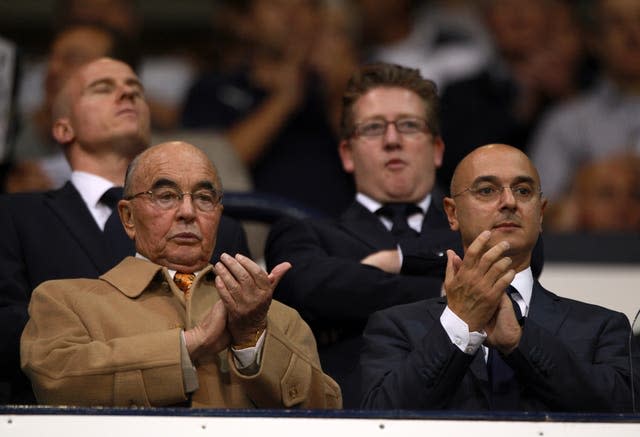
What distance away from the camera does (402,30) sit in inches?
241

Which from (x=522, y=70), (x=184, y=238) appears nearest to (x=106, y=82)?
(x=184, y=238)

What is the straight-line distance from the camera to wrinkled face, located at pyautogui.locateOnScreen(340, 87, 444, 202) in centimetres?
415

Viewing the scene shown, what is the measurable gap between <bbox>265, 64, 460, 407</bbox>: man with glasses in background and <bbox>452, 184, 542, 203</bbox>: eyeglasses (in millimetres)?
444

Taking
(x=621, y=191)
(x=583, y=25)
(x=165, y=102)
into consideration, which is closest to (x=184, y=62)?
(x=165, y=102)

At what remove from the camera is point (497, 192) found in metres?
3.40

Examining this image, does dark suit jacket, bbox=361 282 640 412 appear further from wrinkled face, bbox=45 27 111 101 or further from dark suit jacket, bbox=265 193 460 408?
wrinkled face, bbox=45 27 111 101

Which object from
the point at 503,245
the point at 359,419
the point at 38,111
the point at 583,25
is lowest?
the point at 359,419

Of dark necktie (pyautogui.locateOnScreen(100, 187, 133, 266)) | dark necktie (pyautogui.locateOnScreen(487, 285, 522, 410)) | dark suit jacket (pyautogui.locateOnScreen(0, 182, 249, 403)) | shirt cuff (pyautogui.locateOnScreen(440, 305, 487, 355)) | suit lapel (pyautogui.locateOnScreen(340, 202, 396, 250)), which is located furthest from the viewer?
suit lapel (pyautogui.locateOnScreen(340, 202, 396, 250))

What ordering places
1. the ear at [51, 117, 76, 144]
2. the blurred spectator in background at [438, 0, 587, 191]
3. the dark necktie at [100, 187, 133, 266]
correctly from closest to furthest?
the dark necktie at [100, 187, 133, 266], the ear at [51, 117, 76, 144], the blurred spectator in background at [438, 0, 587, 191]

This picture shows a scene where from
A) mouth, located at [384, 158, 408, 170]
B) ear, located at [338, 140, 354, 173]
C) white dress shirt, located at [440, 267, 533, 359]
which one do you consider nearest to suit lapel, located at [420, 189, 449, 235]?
mouth, located at [384, 158, 408, 170]

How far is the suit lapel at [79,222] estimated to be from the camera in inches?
153

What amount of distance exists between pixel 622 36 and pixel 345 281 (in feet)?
7.26

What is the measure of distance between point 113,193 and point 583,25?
9.41 feet

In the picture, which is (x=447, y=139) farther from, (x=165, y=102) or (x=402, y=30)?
(x=165, y=102)
